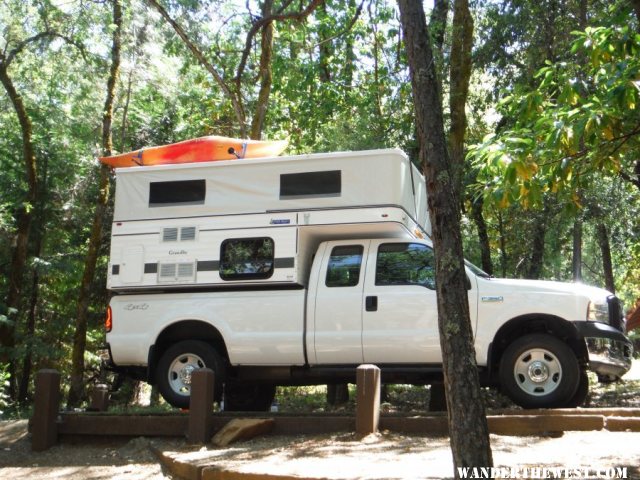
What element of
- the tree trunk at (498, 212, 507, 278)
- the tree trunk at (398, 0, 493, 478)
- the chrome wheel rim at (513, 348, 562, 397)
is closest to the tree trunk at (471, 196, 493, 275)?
the tree trunk at (498, 212, 507, 278)

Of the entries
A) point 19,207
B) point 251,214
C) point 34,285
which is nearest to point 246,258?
point 251,214

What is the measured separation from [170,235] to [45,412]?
253 centimetres

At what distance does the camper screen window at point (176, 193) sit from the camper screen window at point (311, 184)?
3.63 feet

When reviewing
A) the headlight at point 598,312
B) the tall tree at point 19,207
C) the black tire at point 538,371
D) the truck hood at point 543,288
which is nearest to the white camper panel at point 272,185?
the truck hood at point 543,288

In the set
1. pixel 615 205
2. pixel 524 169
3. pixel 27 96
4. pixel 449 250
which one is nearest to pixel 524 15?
pixel 615 205

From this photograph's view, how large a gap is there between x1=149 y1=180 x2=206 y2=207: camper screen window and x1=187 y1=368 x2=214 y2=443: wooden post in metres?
2.62

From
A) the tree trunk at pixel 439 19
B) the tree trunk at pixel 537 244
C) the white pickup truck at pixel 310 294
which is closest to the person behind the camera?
the white pickup truck at pixel 310 294

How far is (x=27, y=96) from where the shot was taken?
776 inches

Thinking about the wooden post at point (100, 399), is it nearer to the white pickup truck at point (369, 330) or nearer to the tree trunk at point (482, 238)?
the white pickup truck at point (369, 330)

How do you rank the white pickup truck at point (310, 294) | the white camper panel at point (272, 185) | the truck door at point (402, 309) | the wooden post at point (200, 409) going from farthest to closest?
the white camper panel at point (272, 185) → the truck door at point (402, 309) → the white pickup truck at point (310, 294) → the wooden post at point (200, 409)

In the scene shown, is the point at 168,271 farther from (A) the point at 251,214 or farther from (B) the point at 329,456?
(B) the point at 329,456

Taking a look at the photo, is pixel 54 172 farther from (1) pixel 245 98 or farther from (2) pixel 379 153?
(2) pixel 379 153

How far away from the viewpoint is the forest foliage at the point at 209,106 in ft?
49.5

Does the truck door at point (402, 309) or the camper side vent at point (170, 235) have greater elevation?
the camper side vent at point (170, 235)
